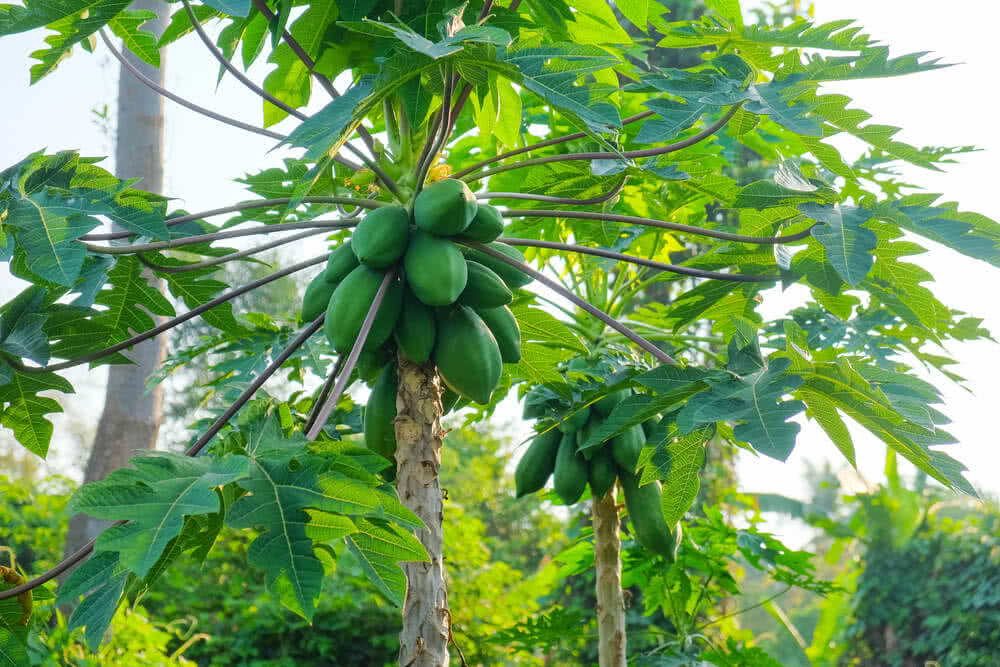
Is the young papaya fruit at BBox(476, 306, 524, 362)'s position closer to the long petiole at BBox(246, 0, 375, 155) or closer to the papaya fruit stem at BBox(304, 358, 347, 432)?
the papaya fruit stem at BBox(304, 358, 347, 432)

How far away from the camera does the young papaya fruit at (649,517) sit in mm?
2229

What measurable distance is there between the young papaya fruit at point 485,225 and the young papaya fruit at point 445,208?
0.03 m

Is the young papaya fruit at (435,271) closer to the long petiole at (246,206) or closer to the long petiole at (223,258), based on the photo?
the long petiole at (246,206)

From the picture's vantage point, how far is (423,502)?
1523 millimetres

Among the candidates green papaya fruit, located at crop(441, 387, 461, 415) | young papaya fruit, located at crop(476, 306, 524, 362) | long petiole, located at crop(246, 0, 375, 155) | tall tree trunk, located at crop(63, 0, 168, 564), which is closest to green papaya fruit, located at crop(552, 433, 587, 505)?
green papaya fruit, located at crop(441, 387, 461, 415)

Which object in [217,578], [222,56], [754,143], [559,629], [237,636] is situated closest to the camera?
[222,56]

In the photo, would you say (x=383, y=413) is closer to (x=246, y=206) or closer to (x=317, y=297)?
(x=317, y=297)

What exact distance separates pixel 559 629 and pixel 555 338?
50.2 inches

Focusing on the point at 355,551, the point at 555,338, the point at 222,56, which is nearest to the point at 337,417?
the point at 555,338

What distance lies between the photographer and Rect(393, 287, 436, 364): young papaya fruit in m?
1.57

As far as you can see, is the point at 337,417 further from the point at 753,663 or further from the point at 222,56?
the point at 753,663

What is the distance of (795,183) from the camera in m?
1.53

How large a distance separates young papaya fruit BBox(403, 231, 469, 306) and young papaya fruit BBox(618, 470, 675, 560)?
37.2 inches

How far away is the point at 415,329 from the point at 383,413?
0.23 meters
